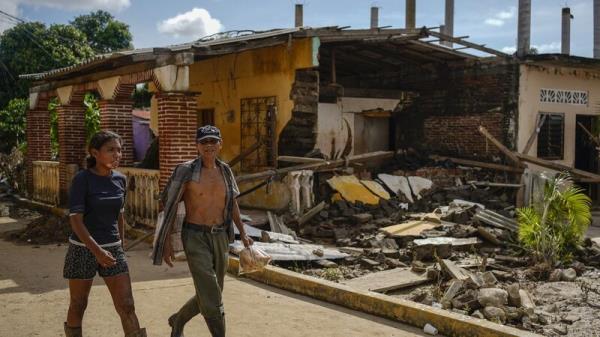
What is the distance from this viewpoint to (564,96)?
50.4 ft

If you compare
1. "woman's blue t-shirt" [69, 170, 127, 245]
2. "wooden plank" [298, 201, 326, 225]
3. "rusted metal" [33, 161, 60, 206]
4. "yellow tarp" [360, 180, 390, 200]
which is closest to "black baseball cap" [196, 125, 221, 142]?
"woman's blue t-shirt" [69, 170, 127, 245]

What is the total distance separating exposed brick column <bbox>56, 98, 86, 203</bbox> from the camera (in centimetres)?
1333

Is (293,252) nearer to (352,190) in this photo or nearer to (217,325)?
(352,190)

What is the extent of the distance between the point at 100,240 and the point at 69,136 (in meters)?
9.91

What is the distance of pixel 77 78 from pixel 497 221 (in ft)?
30.2

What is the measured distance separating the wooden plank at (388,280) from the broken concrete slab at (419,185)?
4749mm

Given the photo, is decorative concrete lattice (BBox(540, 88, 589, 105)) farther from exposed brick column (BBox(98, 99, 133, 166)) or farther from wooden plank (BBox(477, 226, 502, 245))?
exposed brick column (BBox(98, 99, 133, 166))

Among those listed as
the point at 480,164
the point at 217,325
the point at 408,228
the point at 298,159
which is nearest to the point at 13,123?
the point at 298,159

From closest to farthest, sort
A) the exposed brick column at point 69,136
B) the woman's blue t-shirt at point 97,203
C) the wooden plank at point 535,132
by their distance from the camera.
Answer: the woman's blue t-shirt at point 97,203, the exposed brick column at point 69,136, the wooden plank at point 535,132

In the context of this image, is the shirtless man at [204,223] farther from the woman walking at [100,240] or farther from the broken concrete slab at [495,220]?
the broken concrete slab at [495,220]

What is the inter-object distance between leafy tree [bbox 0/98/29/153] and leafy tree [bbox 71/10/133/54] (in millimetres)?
10040

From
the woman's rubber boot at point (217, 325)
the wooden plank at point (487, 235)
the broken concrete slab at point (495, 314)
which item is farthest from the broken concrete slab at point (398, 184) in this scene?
the woman's rubber boot at point (217, 325)

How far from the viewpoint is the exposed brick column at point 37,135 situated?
1526cm

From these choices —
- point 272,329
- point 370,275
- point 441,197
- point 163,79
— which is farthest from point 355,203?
point 272,329
